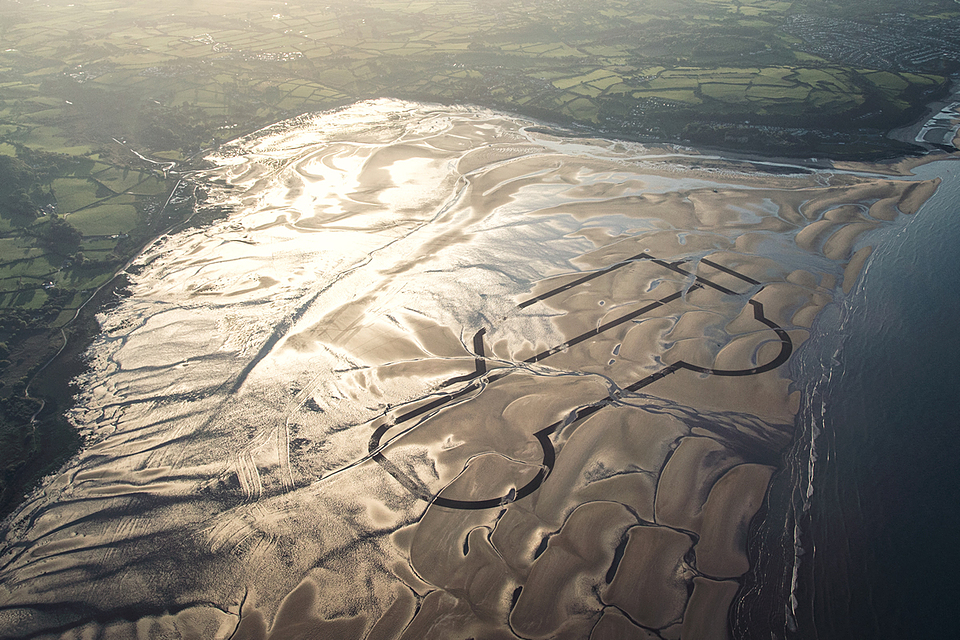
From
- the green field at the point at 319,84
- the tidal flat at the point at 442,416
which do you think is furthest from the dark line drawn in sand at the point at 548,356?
the green field at the point at 319,84

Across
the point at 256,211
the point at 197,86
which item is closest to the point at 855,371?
the point at 256,211

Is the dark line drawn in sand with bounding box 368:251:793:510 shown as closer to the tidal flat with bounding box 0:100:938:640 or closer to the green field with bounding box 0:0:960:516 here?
the tidal flat with bounding box 0:100:938:640

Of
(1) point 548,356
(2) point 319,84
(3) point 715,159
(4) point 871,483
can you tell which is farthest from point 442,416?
(2) point 319,84

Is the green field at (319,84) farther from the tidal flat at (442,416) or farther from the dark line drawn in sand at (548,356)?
the dark line drawn in sand at (548,356)

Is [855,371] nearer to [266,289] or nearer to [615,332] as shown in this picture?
[615,332]

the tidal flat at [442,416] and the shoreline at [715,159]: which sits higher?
the shoreline at [715,159]

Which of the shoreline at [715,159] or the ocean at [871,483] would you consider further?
the shoreline at [715,159]

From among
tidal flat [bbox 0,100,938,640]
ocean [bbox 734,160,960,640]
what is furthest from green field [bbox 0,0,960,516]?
ocean [bbox 734,160,960,640]
